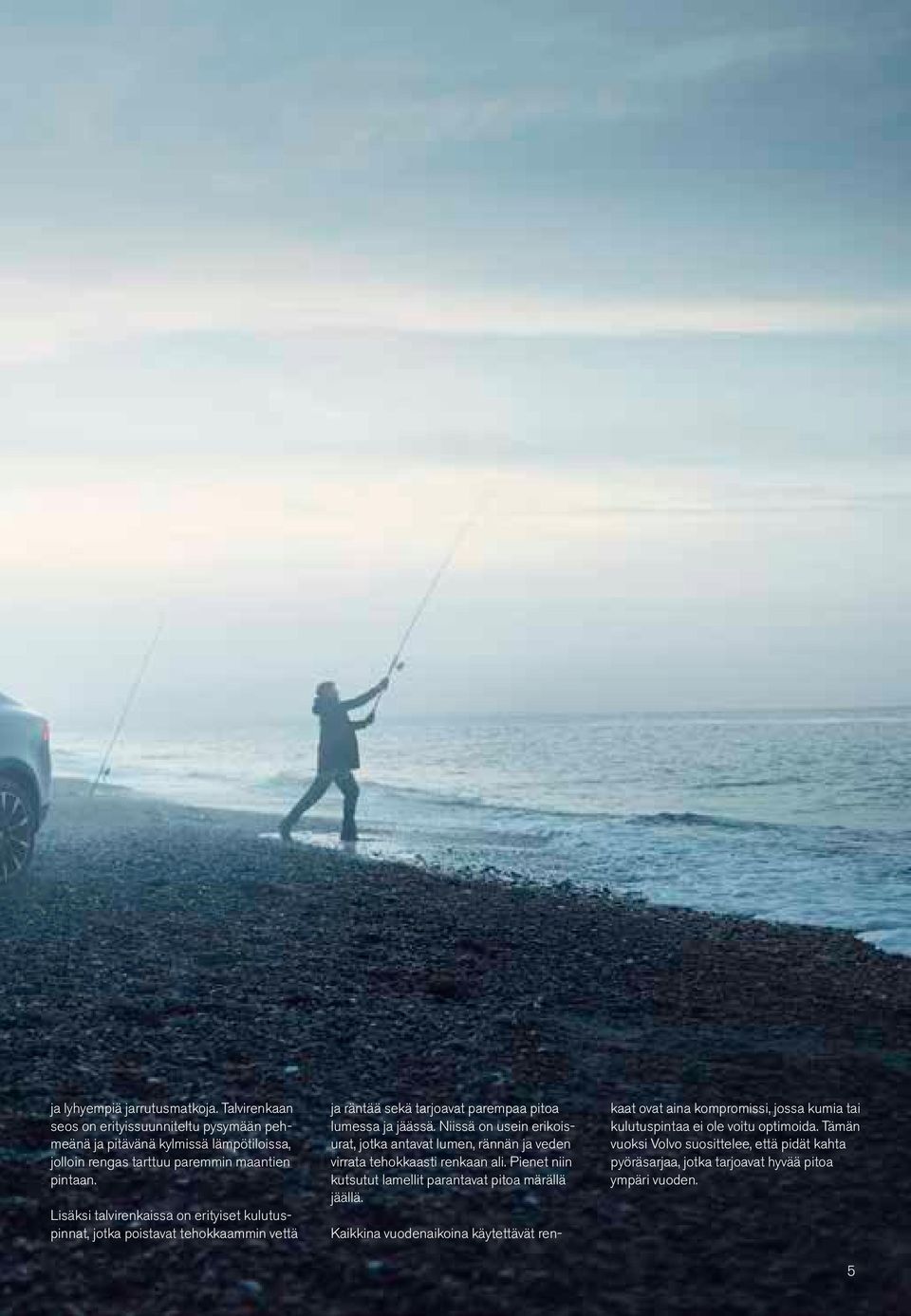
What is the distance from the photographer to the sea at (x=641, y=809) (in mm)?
13539

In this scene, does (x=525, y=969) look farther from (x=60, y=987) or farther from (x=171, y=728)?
(x=171, y=728)

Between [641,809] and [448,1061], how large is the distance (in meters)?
18.3

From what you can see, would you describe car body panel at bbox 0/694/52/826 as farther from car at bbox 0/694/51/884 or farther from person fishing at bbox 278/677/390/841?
person fishing at bbox 278/677/390/841

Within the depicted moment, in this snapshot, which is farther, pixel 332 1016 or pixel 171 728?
pixel 171 728

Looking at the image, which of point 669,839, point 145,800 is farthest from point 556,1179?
point 145,800

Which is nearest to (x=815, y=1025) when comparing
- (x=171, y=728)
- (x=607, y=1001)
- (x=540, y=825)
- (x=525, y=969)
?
(x=607, y=1001)

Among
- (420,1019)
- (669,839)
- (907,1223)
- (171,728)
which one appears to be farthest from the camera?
(171,728)

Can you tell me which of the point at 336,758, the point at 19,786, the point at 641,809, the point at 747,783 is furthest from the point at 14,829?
the point at 747,783

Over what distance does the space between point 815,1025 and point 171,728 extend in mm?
74656

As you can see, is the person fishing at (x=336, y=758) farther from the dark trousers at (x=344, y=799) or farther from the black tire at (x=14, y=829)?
the black tire at (x=14, y=829)

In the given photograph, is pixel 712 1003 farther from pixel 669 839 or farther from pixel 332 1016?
pixel 669 839

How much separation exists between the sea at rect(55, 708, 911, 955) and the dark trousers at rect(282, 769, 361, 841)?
1.18 feet

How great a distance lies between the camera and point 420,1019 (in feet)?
20.7

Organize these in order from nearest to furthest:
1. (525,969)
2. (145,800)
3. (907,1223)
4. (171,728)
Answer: (907,1223) < (525,969) < (145,800) < (171,728)
